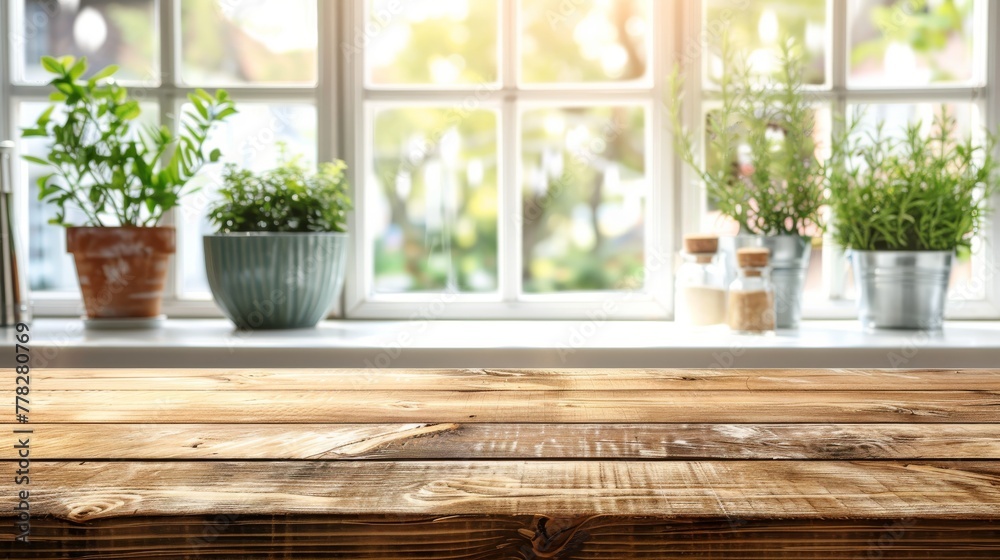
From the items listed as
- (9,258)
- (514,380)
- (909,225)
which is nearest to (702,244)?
(909,225)

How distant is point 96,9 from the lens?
2018 mm

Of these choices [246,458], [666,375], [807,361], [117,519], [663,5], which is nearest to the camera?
[117,519]

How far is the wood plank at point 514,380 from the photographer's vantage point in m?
0.85

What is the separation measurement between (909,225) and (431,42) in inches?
45.0

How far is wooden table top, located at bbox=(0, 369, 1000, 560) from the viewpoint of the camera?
0.41 meters

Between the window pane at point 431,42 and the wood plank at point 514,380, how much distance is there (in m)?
1.17

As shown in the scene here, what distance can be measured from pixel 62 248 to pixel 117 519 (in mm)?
1852

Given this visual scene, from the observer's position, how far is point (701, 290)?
69.0 inches

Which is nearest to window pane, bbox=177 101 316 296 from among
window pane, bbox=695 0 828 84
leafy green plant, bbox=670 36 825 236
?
leafy green plant, bbox=670 36 825 236

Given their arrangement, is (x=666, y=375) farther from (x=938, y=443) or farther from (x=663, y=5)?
(x=663, y=5)

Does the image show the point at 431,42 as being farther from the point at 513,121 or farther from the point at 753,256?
the point at 753,256

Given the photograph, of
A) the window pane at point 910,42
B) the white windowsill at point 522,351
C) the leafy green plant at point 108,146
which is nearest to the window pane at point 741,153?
the window pane at point 910,42

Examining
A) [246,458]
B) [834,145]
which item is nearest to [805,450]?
[246,458]

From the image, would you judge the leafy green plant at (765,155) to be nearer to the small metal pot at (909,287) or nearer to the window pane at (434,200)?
the small metal pot at (909,287)
